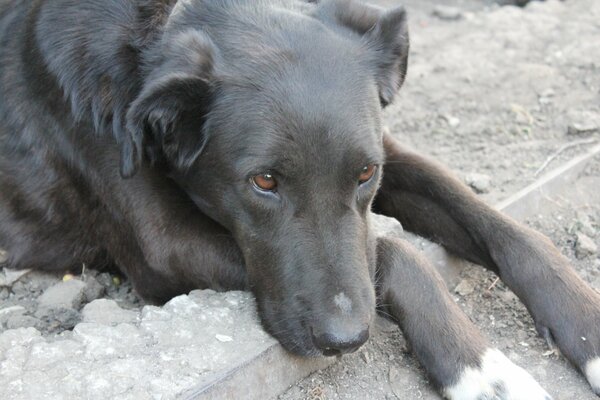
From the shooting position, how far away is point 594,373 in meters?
3.15

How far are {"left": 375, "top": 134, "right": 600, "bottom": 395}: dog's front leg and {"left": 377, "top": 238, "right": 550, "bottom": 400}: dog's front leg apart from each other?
27 cm

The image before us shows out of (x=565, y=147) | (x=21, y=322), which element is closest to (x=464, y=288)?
(x=565, y=147)

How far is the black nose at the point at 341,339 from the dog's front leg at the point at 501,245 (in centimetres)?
→ 88

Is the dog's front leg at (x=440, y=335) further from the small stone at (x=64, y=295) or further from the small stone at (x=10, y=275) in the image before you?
the small stone at (x=10, y=275)

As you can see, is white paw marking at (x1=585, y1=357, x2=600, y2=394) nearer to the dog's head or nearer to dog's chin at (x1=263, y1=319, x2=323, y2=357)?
the dog's head

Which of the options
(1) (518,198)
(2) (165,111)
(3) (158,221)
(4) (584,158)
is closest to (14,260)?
(3) (158,221)

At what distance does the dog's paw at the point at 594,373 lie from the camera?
3139mm

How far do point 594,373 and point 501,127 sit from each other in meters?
2.15

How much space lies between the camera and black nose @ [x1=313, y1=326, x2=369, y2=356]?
9.07ft

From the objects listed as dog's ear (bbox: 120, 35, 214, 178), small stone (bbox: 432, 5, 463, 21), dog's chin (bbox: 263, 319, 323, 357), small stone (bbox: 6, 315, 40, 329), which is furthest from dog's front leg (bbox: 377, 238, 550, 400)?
small stone (bbox: 432, 5, 463, 21)

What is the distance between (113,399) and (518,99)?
3380 mm

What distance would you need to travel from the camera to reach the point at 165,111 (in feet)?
9.82

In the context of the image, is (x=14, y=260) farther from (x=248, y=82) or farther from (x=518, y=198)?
(x=518, y=198)

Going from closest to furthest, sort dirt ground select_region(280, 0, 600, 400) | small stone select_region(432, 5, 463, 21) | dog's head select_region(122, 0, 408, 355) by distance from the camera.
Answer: dog's head select_region(122, 0, 408, 355)
dirt ground select_region(280, 0, 600, 400)
small stone select_region(432, 5, 463, 21)
